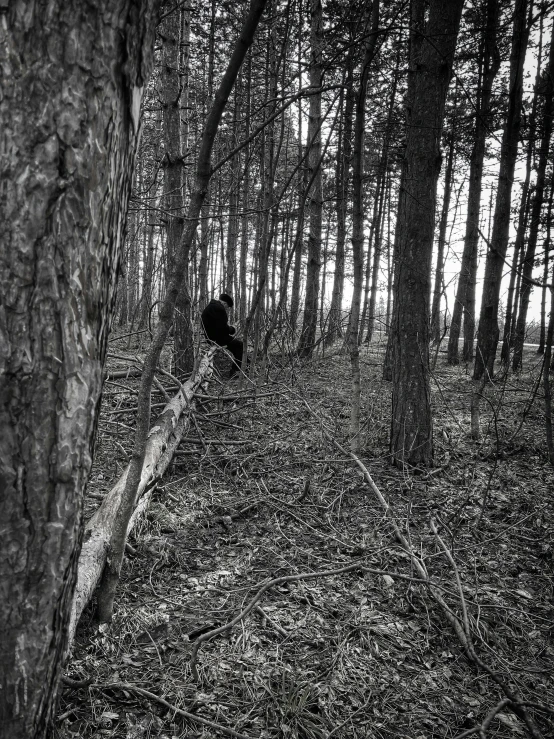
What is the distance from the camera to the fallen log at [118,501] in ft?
7.50

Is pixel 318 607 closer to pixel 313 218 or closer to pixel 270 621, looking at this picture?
pixel 270 621

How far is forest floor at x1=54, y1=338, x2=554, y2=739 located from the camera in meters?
1.92

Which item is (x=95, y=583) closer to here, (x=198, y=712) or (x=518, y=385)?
(x=198, y=712)

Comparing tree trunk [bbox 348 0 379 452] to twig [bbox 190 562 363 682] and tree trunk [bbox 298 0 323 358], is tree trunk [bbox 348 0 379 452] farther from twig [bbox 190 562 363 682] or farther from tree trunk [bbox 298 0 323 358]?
tree trunk [bbox 298 0 323 358]

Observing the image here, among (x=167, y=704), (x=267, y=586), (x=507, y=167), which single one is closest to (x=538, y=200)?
(x=507, y=167)

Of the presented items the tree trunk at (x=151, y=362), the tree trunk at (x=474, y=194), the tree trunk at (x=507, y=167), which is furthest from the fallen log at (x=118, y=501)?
the tree trunk at (x=474, y=194)

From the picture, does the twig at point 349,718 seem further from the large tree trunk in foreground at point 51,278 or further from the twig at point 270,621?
the large tree trunk in foreground at point 51,278

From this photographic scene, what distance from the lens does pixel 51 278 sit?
36.1 inches

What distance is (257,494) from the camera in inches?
158

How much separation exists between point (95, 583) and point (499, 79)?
15.9m

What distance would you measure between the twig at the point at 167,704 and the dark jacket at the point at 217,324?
7.06 metres

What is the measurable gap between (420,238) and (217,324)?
492 cm

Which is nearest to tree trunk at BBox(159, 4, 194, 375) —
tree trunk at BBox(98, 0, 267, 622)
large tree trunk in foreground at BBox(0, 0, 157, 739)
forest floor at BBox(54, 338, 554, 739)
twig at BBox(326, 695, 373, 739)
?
forest floor at BBox(54, 338, 554, 739)

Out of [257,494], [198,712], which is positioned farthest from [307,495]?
[198,712]
